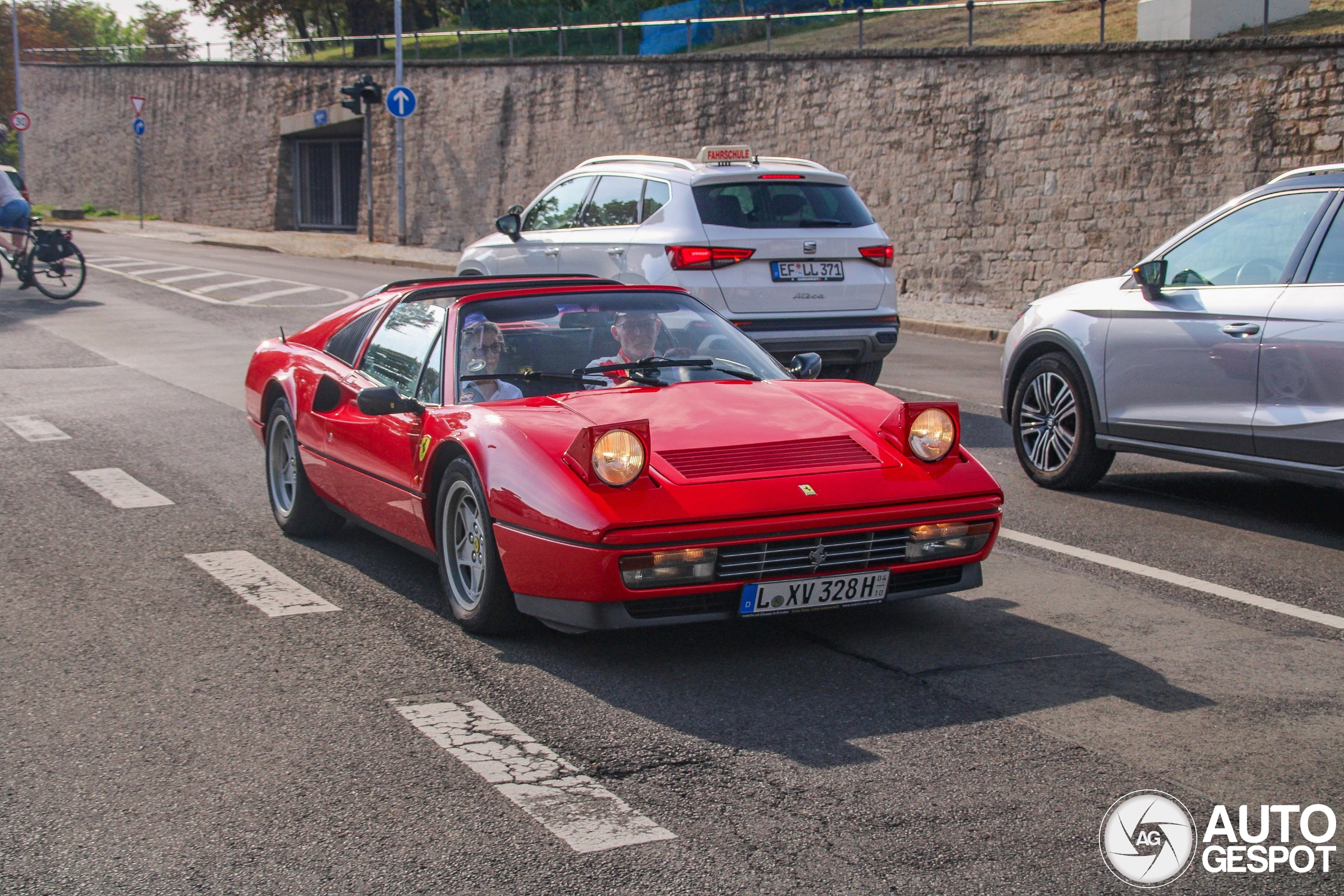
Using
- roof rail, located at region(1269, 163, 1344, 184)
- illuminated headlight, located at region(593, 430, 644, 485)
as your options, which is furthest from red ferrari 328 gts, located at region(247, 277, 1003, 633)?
roof rail, located at region(1269, 163, 1344, 184)

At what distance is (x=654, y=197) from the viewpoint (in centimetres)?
1098

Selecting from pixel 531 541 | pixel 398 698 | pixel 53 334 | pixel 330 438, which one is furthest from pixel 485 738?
pixel 53 334

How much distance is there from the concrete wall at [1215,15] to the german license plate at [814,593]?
1720 cm

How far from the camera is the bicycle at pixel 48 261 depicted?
61.2 feet

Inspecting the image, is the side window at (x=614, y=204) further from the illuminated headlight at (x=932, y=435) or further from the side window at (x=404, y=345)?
the illuminated headlight at (x=932, y=435)

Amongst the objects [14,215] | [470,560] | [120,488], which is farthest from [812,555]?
[14,215]

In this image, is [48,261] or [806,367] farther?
[48,261]

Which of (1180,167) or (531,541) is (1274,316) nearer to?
(531,541)

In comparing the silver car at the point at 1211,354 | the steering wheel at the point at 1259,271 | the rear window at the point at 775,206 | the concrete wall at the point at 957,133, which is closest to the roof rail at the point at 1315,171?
the silver car at the point at 1211,354

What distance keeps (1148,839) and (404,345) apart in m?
3.74

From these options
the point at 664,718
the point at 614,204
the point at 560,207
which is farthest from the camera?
the point at 560,207

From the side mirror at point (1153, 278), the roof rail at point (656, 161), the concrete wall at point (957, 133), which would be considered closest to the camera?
the side mirror at point (1153, 278)

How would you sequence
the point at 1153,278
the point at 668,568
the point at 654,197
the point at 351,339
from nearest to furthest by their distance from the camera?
the point at 668,568 → the point at 351,339 → the point at 1153,278 → the point at 654,197

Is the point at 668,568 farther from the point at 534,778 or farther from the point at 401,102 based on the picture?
the point at 401,102
